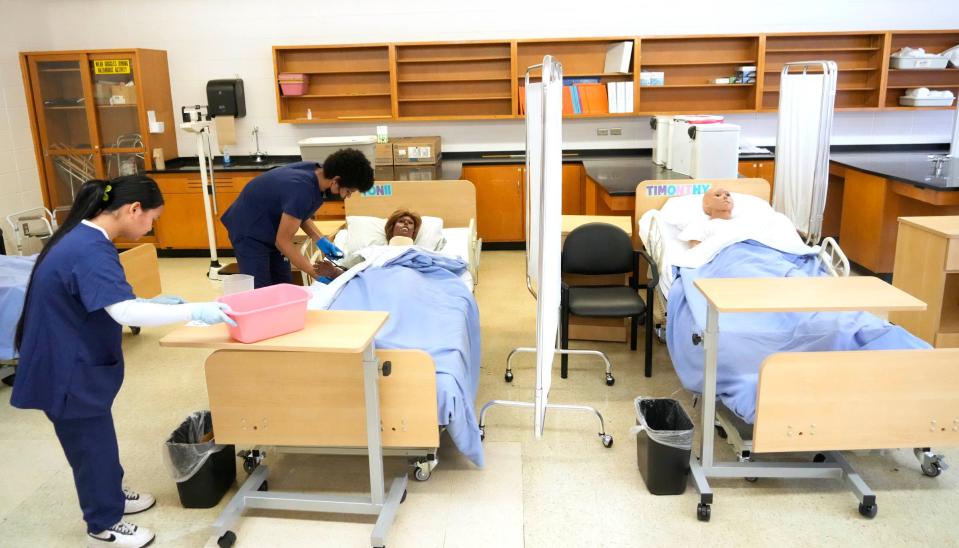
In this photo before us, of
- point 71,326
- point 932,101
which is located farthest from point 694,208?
point 71,326

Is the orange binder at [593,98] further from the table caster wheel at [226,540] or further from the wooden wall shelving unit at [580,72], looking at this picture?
the table caster wheel at [226,540]

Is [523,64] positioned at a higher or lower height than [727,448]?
higher

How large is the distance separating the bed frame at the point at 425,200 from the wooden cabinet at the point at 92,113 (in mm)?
2700

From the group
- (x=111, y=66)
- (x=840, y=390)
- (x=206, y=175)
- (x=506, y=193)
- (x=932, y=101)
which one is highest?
(x=111, y=66)

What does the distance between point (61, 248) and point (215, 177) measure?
165 inches

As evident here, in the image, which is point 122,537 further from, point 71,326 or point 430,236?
point 430,236

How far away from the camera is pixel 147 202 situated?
7.14 feet

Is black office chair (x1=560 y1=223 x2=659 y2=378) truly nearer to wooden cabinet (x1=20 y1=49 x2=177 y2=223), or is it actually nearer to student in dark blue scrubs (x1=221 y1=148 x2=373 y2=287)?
student in dark blue scrubs (x1=221 y1=148 x2=373 y2=287)

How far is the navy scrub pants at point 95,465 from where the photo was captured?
220 cm

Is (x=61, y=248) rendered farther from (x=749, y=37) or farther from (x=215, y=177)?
(x=749, y=37)

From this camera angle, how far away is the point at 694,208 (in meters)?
4.11

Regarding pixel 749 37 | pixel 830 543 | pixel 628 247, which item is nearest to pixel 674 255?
pixel 628 247

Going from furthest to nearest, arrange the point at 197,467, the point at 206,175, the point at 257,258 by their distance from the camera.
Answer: the point at 206,175 < the point at 257,258 < the point at 197,467

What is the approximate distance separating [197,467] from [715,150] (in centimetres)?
361
